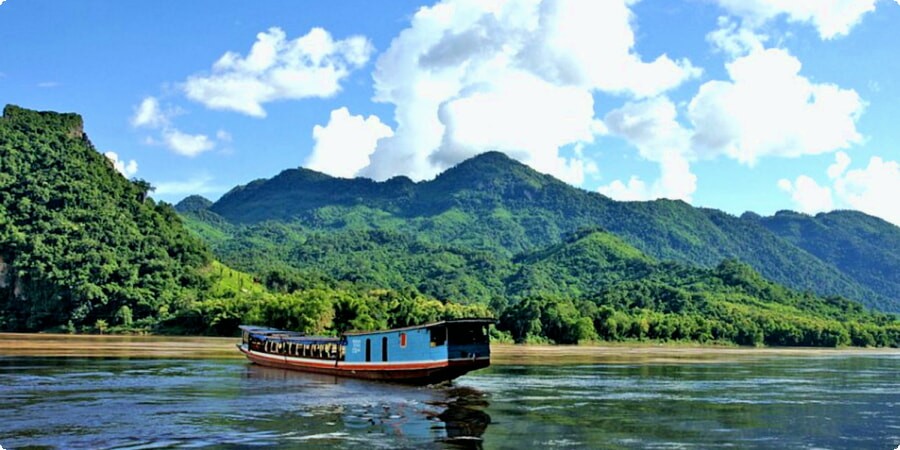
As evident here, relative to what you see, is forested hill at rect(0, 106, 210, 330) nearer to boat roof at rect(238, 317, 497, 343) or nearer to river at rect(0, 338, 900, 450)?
boat roof at rect(238, 317, 497, 343)

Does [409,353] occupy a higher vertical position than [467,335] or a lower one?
lower

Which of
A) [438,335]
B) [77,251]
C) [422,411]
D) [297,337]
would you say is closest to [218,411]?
[422,411]

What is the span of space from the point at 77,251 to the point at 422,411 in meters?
147

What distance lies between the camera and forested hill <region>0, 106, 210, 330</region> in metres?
149

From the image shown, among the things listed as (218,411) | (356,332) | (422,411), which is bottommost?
(422,411)

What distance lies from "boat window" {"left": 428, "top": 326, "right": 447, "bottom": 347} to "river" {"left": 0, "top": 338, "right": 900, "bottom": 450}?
300cm

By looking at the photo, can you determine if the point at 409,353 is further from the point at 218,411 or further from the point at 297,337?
the point at 297,337

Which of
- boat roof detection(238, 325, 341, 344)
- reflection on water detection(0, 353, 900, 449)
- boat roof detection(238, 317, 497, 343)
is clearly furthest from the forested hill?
reflection on water detection(0, 353, 900, 449)

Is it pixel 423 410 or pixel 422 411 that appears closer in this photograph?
pixel 422 411

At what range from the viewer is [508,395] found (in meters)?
46.4

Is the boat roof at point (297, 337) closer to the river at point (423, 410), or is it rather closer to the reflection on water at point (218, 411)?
the river at point (423, 410)

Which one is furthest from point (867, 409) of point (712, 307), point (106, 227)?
point (106, 227)

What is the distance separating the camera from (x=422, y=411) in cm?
3900

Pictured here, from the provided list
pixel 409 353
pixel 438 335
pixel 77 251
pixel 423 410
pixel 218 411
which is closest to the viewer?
pixel 218 411
